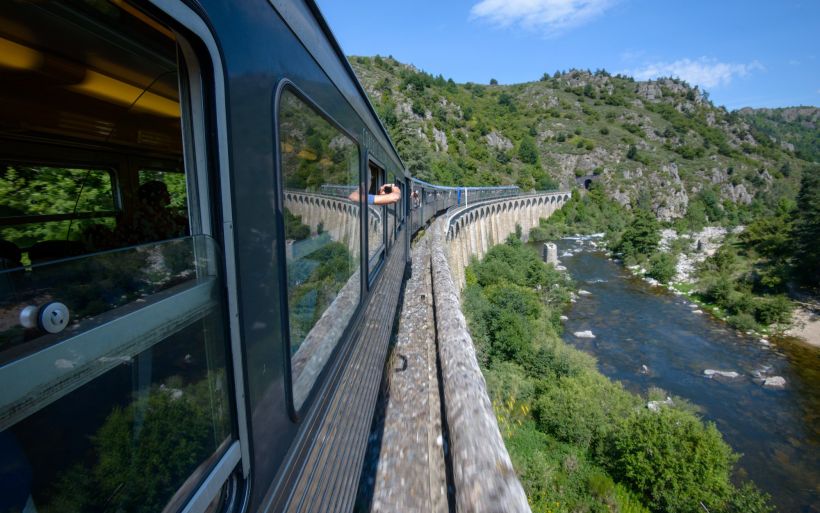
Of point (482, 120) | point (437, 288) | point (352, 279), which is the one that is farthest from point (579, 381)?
point (482, 120)

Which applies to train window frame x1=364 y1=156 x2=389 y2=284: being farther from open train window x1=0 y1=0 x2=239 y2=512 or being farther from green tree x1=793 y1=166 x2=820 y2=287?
green tree x1=793 y1=166 x2=820 y2=287

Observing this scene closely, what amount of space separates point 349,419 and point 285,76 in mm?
1959

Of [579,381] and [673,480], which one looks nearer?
[673,480]

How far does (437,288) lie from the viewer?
550 cm

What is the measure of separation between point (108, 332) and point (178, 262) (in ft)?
0.90

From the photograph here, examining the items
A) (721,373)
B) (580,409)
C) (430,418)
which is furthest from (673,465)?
(430,418)

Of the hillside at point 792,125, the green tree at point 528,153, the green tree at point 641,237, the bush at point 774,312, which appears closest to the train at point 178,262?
the bush at point 774,312

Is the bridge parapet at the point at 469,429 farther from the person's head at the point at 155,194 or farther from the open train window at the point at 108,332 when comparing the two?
the person's head at the point at 155,194

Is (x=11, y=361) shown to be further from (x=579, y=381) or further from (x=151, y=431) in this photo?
(x=579, y=381)

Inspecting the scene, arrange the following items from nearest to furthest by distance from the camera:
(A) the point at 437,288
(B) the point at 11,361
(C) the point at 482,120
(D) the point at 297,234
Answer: (B) the point at 11,361 → (D) the point at 297,234 → (A) the point at 437,288 → (C) the point at 482,120

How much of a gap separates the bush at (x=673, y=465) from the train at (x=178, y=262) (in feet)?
38.7

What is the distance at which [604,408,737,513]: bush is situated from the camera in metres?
10.5

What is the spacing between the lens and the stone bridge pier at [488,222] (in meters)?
20.5

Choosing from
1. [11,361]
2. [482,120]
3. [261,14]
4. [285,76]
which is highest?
[482,120]
